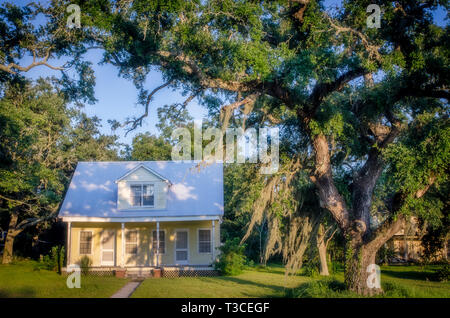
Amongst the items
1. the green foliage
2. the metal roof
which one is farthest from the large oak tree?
the green foliage

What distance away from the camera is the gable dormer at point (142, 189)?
19.7m

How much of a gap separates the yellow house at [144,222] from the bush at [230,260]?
864mm

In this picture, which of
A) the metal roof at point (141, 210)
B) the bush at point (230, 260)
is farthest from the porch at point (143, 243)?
the bush at point (230, 260)

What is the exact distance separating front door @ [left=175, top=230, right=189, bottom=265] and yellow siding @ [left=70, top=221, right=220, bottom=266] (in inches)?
6.5

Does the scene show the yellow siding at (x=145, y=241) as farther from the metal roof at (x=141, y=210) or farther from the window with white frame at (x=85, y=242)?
the metal roof at (x=141, y=210)

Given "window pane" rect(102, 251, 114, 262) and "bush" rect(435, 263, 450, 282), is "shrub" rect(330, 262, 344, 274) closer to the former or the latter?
"bush" rect(435, 263, 450, 282)

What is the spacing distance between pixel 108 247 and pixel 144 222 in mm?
2487

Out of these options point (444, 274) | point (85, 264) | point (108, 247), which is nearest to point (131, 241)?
point (108, 247)

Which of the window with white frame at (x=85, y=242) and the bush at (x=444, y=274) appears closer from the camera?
the bush at (x=444, y=274)

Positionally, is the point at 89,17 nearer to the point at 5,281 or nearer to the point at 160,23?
the point at 160,23

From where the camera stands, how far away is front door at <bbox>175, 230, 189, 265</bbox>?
20266 mm

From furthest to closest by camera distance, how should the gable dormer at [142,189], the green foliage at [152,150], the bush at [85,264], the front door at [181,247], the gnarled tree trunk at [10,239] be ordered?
the green foliage at [152,150]
the gnarled tree trunk at [10,239]
the front door at [181,247]
the gable dormer at [142,189]
the bush at [85,264]

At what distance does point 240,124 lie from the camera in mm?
11328

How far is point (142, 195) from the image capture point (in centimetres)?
1991
